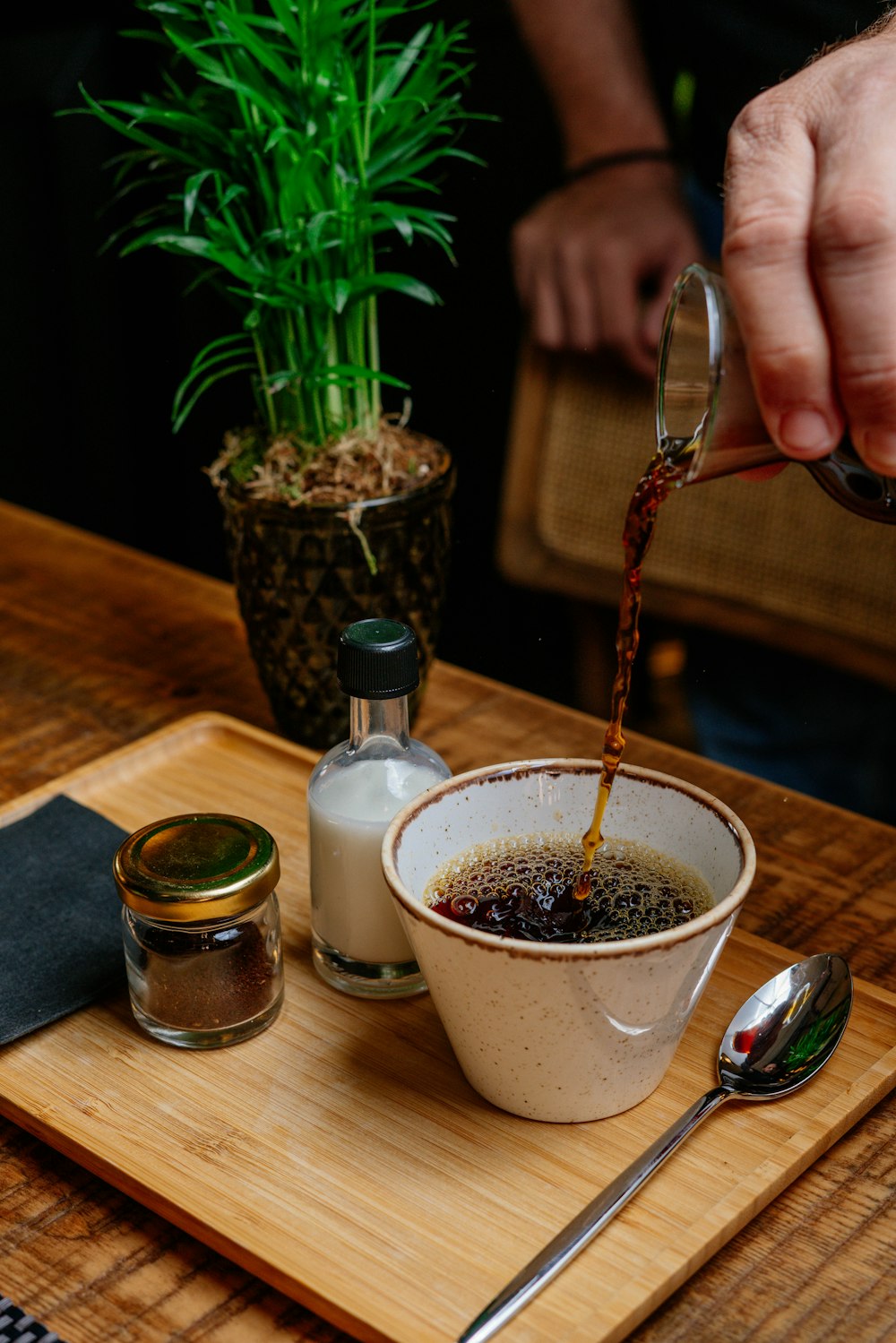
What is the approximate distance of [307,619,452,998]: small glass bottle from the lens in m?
0.84

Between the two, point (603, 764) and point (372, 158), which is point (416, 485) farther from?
point (603, 764)

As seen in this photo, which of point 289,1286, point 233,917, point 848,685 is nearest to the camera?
point 289,1286

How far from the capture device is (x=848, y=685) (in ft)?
5.37

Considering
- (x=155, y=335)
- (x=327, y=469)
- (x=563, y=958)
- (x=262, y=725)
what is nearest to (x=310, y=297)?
(x=327, y=469)

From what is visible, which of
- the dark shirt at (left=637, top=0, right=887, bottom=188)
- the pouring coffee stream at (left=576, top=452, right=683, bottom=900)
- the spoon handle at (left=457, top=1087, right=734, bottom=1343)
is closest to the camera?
the spoon handle at (left=457, top=1087, right=734, bottom=1343)

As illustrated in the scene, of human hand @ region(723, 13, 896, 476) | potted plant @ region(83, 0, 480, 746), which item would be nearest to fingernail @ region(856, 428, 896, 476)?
human hand @ region(723, 13, 896, 476)

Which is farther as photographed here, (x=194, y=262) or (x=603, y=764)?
(x=194, y=262)

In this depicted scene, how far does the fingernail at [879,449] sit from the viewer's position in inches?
26.3

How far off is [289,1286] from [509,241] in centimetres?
113

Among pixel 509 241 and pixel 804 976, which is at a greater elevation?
pixel 509 241

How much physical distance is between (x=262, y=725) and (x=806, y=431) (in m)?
0.65

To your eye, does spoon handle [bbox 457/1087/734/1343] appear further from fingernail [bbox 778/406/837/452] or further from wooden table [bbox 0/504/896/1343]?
fingernail [bbox 778/406/837/452]

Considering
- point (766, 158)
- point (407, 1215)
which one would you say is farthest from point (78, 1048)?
point (766, 158)

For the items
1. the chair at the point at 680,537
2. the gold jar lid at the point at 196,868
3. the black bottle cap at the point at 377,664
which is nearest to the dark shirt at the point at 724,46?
the chair at the point at 680,537
